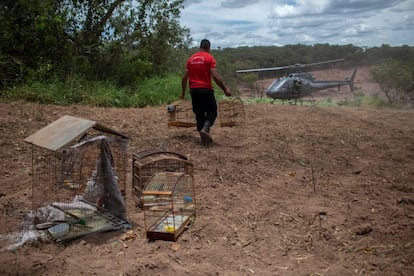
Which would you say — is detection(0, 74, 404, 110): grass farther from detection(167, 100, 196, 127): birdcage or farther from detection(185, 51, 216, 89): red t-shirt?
detection(185, 51, 216, 89): red t-shirt

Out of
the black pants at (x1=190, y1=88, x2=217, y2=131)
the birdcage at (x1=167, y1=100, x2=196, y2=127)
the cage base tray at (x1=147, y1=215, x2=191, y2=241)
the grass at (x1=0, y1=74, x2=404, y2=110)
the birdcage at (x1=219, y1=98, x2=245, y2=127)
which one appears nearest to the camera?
the cage base tray at (x1=147, y1=215, x2=191, y2=241)

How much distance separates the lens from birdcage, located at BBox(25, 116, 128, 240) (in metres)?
4.09

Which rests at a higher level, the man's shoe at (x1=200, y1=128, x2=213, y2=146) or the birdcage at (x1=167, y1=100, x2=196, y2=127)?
the birdcage at (x1=167, y1=100, x2=196, y2=127)

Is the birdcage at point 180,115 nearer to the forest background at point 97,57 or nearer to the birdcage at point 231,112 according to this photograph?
the birdcage at point 231,112

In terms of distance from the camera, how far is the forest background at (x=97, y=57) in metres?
11.6

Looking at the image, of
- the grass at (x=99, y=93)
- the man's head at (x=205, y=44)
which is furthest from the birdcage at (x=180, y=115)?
the grass at (x=99, y=93)

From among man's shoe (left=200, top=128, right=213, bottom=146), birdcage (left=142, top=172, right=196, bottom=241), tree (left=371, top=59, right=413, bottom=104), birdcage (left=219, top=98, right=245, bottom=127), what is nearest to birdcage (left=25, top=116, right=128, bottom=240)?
birdcage (left=142, top=172, right=196, bottom=241)

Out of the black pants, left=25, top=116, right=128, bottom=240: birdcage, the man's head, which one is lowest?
left=25, top=116, right=128, bottom=240: birdcage

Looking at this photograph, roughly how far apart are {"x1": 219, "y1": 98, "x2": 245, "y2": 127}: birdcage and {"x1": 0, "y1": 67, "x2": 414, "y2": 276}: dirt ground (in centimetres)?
35

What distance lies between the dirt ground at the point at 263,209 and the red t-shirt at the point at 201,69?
1.06 m

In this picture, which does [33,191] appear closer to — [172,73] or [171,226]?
[171,226]

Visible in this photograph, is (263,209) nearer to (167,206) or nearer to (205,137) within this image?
(167,206)

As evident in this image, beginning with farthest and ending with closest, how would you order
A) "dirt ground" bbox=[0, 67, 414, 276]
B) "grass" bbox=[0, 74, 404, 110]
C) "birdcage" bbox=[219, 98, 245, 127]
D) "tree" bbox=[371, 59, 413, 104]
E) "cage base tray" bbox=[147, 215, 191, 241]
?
"tree" bbox=[371, 59, 413, 104], "grass" bbox=[0, 74, 404, 110], "birdcage" bbox=[219, 98, 245, 127], "cage base tray" bbox=[147, 215, 191, 241], "dirt ground" bbox=[0, 67, 414, 276]

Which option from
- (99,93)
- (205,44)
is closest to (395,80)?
(99,93)
